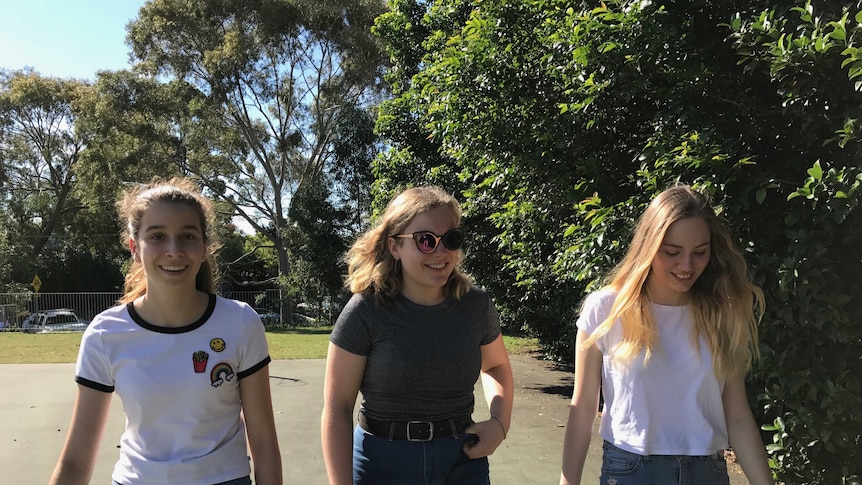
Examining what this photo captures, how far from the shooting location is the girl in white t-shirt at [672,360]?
1.99 m

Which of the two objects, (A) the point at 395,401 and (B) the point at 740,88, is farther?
(B) the point at 740,88

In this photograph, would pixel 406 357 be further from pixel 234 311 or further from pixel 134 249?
pixel 134 249

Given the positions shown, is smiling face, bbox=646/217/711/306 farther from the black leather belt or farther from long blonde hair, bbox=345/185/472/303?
the black leather belt

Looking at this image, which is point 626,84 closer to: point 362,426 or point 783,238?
point 783,238

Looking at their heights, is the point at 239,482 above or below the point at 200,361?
below

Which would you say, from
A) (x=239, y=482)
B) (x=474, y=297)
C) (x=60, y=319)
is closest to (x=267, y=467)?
(x=239, y=482)

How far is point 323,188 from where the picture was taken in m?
24.7

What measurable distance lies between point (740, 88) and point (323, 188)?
72.1 ft

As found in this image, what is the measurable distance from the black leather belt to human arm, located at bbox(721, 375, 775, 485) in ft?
3.15

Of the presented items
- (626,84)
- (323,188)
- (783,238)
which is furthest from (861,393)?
(323,188)

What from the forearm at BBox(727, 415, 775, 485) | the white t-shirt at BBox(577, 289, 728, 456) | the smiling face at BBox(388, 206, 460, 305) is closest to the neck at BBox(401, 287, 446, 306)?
the smiling face at BBox(388, 206, 460, 305)

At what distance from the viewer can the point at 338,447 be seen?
188 centimetres

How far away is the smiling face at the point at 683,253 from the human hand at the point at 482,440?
0.82 meters

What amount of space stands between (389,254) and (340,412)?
1.83 feet
